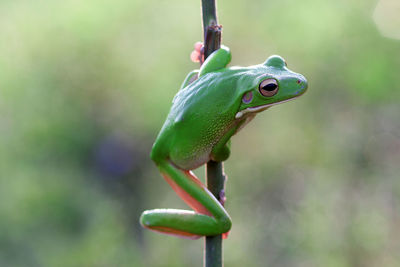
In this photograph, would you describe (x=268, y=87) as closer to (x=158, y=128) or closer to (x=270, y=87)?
(x=270, y=87)

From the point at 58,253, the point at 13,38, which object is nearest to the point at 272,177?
the point at 58,253

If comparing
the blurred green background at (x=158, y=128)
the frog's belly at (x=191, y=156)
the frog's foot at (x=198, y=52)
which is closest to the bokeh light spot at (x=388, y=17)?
the blurred green background at (x=158, y=128)

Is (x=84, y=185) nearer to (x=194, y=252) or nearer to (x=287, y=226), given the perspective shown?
(x=194, y=252)

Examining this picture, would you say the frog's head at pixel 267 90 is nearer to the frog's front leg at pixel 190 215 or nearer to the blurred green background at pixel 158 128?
the frog's front leg at pixel 190 215

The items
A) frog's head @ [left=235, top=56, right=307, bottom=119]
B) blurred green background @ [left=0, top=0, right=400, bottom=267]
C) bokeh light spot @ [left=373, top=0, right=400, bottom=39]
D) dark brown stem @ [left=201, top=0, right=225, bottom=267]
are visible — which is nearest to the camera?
dark brown stem @ [left=201, top=0, right=225, bottom=267]

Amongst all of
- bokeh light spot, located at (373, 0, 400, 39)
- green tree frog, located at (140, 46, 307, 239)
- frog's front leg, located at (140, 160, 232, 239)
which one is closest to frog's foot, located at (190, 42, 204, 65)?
green tree frog, located at (140, 46, 307, 239)

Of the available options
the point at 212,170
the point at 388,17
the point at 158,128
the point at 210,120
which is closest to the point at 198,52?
the point at 210,120

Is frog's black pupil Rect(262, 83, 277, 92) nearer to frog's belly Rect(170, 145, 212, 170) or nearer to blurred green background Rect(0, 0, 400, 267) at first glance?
frog's belly Rect(170, 145, 212, 170)
